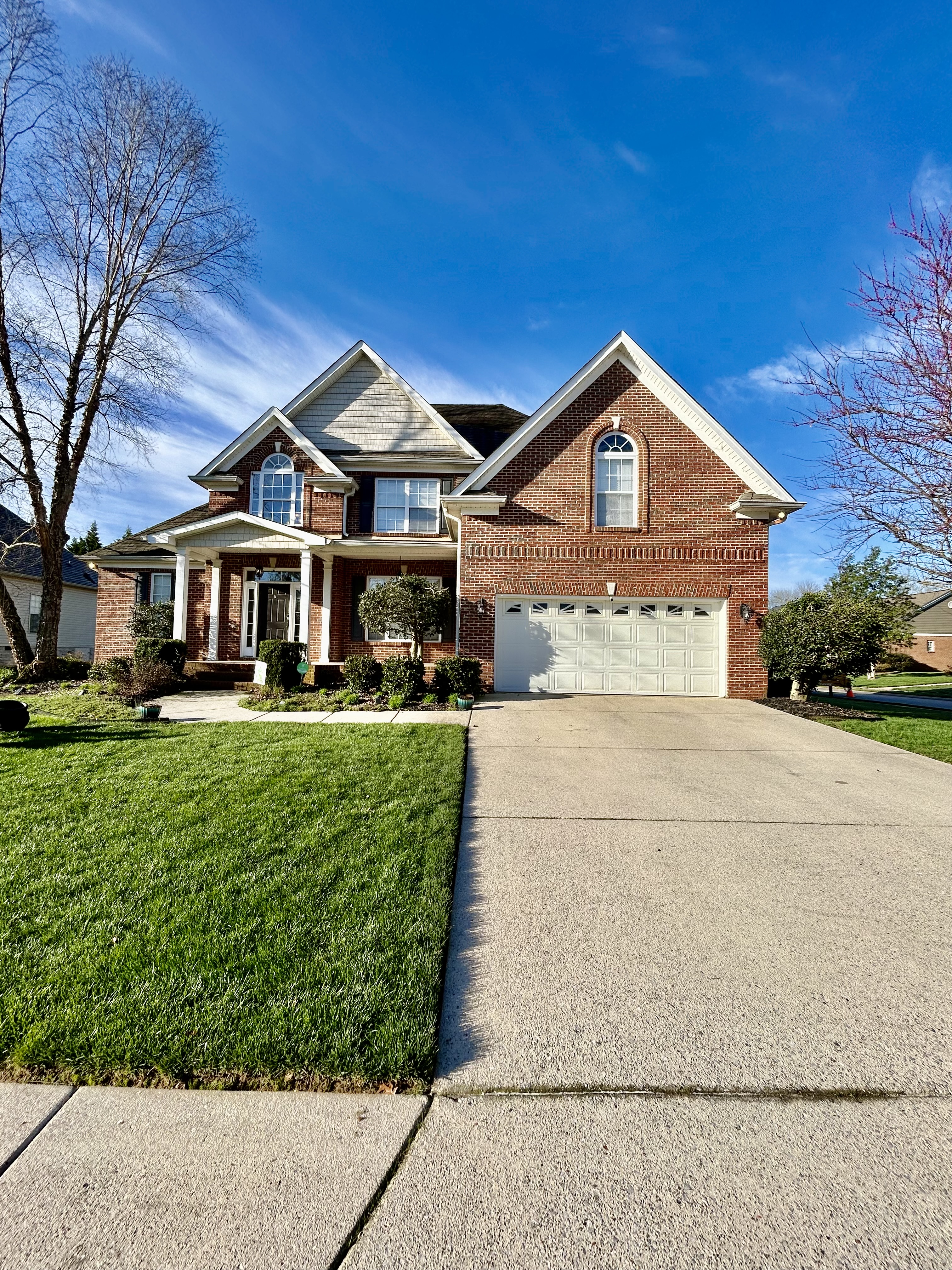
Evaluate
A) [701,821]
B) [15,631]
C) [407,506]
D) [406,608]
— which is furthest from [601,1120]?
[15,631]

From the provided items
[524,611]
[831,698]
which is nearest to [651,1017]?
[524,611]

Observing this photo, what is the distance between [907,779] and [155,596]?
19.2 m

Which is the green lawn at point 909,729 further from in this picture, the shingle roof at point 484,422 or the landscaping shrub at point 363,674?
the shingle roof at point 484,422

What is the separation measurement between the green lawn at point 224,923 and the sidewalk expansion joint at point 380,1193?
163 millimetres

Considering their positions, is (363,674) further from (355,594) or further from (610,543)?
(610,543)

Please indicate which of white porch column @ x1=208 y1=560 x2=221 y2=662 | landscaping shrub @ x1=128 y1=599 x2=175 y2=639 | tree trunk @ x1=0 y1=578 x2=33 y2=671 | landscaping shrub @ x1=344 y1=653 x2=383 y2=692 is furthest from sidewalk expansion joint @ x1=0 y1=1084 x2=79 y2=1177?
landscaping shrub @ x1=128 y1=599 x2=175 y2=639

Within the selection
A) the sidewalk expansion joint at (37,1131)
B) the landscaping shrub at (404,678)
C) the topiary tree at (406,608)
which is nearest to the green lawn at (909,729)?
the landscaping shrub at (404,678)

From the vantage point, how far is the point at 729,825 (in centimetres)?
486

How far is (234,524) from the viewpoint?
14516 mm

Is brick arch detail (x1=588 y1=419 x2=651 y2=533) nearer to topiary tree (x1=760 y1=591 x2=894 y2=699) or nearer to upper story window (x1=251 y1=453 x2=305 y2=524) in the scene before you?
topiary tree (x1=760 y1=591 x2=894 y2=699)

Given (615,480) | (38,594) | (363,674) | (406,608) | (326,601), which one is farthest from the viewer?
(38,594)

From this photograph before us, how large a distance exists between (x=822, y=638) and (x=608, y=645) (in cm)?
419

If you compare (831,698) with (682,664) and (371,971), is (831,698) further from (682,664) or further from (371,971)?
(371,971)

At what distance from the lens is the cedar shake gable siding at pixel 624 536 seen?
41.9 ft
